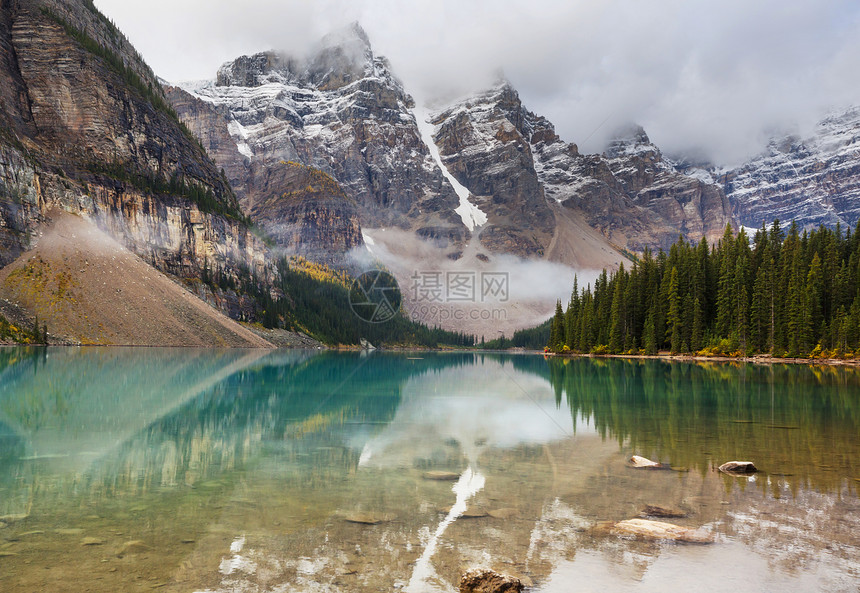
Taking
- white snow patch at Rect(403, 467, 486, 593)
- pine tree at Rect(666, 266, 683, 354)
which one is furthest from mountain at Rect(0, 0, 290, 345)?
white snow patch at Rect(403, 467, 486, 593)

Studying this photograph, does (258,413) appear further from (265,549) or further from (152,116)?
(152,116)

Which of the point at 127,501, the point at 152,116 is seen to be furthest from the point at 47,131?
the point at 127,501

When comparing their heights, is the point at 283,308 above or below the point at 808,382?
above

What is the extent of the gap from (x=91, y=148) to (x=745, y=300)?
140491 mm

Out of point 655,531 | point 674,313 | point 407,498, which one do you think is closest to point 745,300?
point 674,313

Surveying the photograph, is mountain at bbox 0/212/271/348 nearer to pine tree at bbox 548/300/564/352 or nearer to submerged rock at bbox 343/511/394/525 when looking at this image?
pine tree at bbox 548/300/564/352

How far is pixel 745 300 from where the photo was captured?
220 feet

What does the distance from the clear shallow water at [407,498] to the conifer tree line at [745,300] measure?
46.5 m

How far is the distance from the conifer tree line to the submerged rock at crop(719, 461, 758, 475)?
56316 mm

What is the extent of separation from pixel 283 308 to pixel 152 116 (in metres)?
65.3

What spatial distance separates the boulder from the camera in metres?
6.56

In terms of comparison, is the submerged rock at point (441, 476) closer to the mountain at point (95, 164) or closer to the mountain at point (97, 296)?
the mountain at point (97, 296)

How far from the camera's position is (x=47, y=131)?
415 feet

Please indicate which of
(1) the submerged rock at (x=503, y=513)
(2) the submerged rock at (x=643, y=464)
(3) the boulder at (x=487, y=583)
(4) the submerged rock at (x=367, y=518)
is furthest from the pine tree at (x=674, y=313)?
(3) the boulder at (x=487, y=583)
